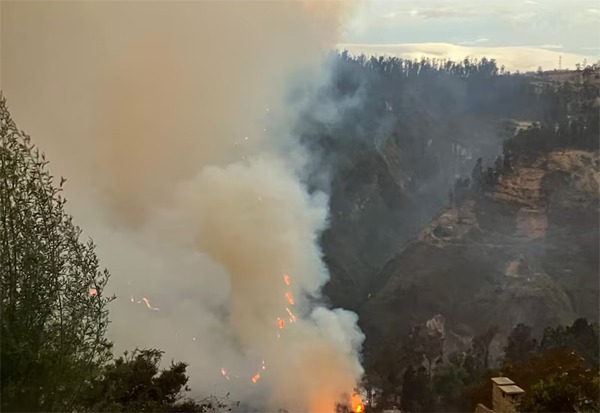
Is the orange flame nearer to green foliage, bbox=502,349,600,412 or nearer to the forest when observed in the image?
the forest

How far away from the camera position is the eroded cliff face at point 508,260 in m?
11.5

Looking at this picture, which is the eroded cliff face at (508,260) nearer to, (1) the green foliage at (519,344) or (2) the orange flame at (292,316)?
(1) the green foliage at (519,344)

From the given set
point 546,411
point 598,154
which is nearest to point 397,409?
point 546,411

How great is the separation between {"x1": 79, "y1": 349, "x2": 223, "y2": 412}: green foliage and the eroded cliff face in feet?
21.5

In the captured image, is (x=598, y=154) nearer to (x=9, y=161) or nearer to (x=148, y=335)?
(x=148, y=335)

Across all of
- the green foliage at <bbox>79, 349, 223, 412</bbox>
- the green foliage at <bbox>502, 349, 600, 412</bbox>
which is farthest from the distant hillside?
the green foliage at <bbox>502, 349, 600, 412</bbox>

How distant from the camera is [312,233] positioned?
42.6ft

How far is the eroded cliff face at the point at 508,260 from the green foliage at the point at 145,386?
21.5 feet

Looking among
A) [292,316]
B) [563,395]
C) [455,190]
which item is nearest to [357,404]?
[292,316]

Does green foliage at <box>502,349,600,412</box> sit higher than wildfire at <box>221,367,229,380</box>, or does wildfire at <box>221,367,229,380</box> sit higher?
wildfire at <box>221,367,229,380</box>

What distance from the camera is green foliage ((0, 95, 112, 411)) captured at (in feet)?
9.89

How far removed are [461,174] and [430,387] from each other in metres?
8.18

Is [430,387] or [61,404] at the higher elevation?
[430,387]

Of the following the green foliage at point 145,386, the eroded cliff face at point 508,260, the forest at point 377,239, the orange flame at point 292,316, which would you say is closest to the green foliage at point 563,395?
the forest at point 377,239
